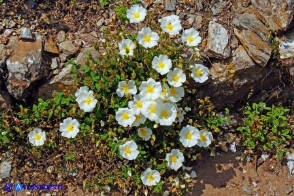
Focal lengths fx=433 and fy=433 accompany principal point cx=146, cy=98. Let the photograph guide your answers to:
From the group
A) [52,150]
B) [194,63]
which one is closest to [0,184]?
[52,150]

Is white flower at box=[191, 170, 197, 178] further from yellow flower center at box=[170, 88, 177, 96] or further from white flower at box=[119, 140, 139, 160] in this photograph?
yellow flower center at box=[170, 88, 177, 96]

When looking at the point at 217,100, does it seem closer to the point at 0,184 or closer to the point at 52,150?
the point at 52,150

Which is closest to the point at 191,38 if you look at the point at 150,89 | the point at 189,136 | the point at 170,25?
the point at 170,25

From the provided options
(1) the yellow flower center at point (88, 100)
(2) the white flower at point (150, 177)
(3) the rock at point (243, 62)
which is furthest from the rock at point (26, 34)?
(3) the rock at point (243, 62)

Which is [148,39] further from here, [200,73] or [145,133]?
[145,133]

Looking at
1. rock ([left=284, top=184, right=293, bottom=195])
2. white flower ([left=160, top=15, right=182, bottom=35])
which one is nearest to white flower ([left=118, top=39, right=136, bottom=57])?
white flower ([left=160, top=15, right=182, bottom=35])

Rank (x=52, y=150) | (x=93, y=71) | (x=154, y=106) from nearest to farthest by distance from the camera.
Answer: (x=154, y=106)
(x=93, y=71)
(x=52, y=150)
